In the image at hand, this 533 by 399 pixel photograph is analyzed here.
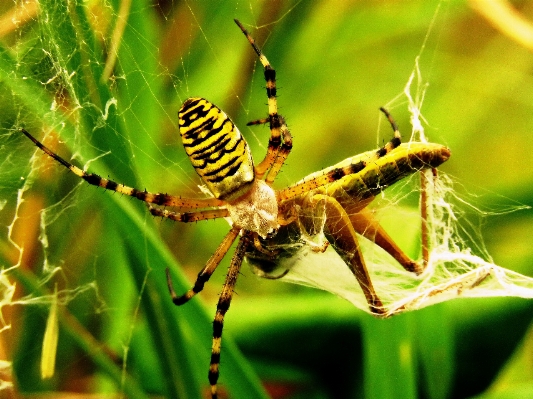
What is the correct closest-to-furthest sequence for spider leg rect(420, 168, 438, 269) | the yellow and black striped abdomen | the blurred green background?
the yellow and black striped abdomen < the blurred green background < spider leg rect(420, 168, 438, 269)

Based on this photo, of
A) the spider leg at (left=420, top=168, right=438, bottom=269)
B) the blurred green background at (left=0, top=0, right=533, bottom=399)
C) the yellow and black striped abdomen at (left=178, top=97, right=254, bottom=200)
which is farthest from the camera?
the spider leg at (left=420, top=168, right=438, bottom=269)

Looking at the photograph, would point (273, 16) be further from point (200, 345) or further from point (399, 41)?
point (200, 345)

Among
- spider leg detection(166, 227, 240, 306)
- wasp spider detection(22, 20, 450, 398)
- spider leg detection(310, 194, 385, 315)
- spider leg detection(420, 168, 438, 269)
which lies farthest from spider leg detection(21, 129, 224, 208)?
spider leg detection(420, 168, 438, 269)

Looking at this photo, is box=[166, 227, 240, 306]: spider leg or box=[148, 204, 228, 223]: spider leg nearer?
box=[166, 227, 240, 306]: spider leg

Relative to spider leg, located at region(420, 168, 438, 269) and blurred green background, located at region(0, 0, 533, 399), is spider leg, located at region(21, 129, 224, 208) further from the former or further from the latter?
spider leg, located at region(420, 168, 438, 269)

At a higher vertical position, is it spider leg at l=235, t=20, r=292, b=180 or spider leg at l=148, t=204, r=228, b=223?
spider leg at l=235, t=20, r=292, b=180

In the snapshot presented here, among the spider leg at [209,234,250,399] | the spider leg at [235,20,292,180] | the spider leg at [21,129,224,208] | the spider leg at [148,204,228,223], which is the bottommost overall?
the spider leg at [209,234,250,399]

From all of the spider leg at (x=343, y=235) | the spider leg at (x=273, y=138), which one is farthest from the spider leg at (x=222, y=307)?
the spider leg at (x=343, y=235)

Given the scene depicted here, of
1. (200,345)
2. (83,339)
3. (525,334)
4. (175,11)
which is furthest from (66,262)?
(525,334)

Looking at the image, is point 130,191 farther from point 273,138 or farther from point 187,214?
point 273,138
